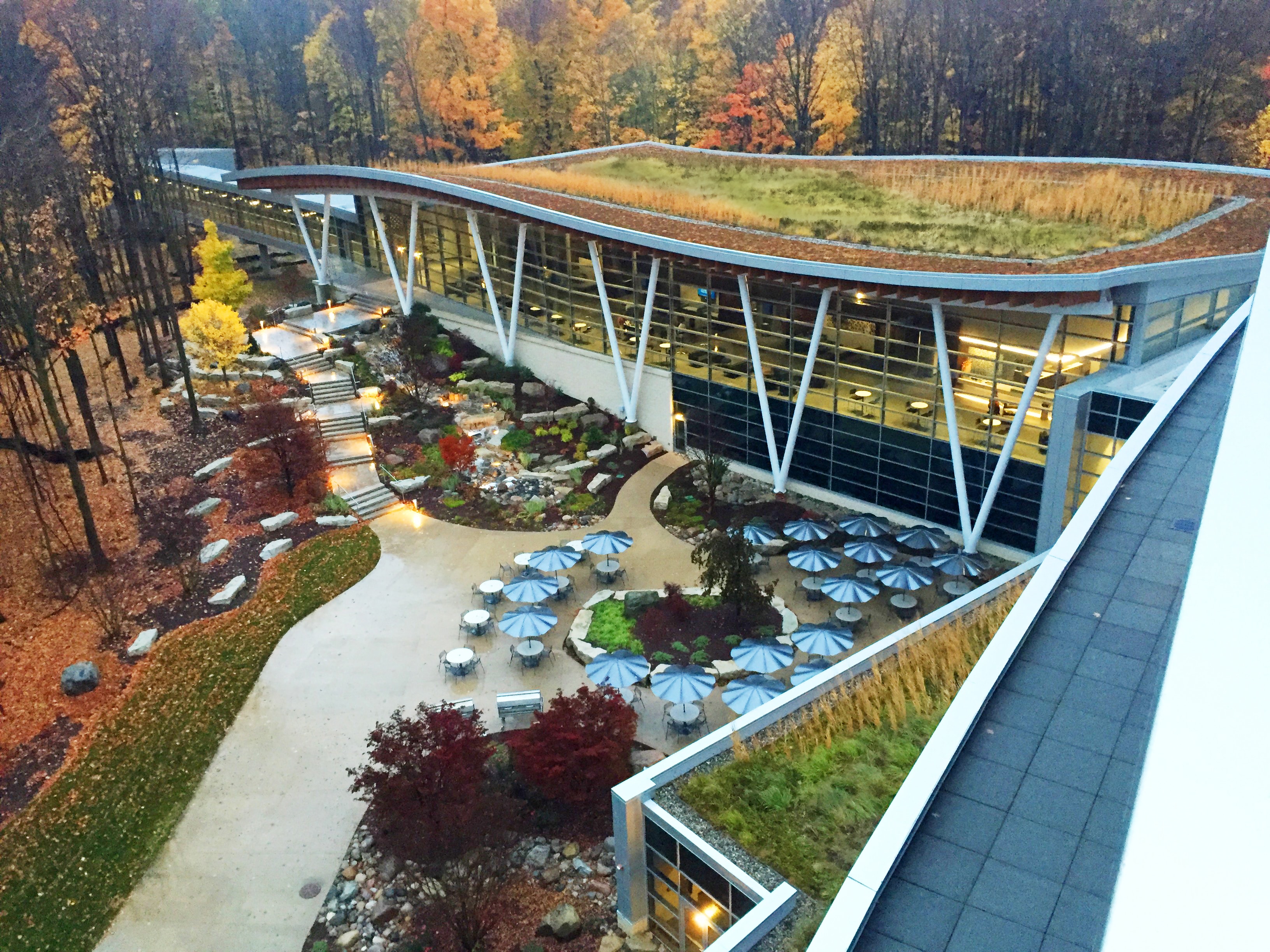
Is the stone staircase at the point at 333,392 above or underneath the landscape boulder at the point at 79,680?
above

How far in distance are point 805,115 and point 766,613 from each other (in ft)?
137

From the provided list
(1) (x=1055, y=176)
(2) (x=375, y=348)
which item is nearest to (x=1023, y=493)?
(1) (x=1055, y=176)

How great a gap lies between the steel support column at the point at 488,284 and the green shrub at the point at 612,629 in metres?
14.8

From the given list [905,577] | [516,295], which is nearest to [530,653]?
[905,577]

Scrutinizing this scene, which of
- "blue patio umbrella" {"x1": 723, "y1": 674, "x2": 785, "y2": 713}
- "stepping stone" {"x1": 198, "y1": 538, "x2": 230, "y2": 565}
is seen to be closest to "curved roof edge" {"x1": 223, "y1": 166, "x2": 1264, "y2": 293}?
"blue patio umbrella" {"x1": 723, "y1": 674, "x2": 785, "y2": 713}

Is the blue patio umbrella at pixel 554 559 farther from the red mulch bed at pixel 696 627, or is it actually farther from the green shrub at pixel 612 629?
the red mulch bed at pixel 696 627

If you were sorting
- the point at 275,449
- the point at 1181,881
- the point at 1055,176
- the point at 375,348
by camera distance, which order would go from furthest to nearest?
the point at 375,348 < the point at 1055,176 < the point at 275,449 < the point at 1181,881

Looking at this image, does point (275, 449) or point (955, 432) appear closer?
point (955, 432)

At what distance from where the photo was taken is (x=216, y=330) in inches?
1292

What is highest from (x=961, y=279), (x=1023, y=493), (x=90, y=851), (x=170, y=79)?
(x=170, y=79)

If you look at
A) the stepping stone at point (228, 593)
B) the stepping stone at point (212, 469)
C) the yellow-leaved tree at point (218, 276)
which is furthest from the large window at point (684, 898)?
the yellow-leaved tree at point (218, 276)

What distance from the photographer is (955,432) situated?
74.2 feet

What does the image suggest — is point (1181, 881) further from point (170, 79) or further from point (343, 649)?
point (170, 79)

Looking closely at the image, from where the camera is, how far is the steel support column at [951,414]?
22.2 m
